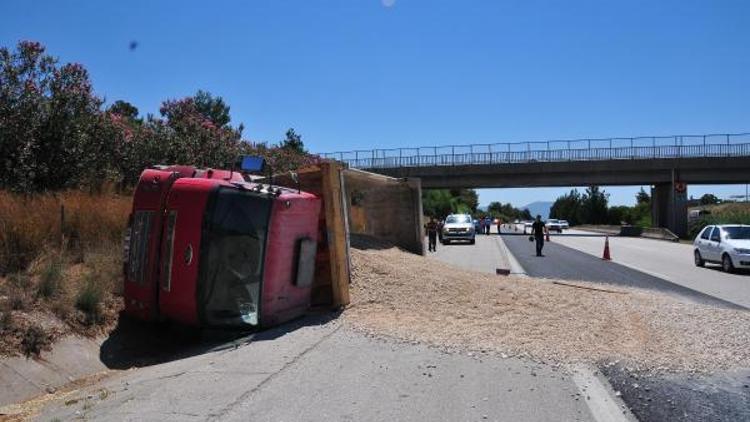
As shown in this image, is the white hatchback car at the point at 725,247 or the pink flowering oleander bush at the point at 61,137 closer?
the pink flowering oleander bush at the point at 61,137

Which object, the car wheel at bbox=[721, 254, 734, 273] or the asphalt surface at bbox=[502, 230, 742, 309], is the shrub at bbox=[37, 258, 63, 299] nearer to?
the asphalt surface at bbox=[502, 230, 742, 309]

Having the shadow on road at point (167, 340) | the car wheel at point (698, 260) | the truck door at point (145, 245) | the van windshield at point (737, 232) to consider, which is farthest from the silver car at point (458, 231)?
the truck door at point (145, 245)

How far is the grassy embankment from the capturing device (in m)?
7.73

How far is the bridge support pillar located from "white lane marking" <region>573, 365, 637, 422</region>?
59782 millimetres

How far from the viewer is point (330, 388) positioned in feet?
20.1

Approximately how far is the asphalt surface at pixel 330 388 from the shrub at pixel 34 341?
856mm

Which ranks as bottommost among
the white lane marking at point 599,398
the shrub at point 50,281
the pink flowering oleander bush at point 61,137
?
the white lane marking at point 599,398

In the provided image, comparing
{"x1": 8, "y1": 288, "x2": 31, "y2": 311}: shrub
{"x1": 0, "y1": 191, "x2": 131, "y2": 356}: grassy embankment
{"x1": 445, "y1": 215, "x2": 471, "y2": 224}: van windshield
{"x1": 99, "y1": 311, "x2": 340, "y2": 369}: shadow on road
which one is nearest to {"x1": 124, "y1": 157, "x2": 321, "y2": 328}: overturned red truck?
{"x1": 99, "y1": 311, "x2": 340, "y2": 369}: shadow on road

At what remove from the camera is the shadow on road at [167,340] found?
8219 mm

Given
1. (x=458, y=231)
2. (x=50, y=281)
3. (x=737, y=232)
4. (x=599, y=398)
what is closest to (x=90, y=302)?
(x=50, y=281)

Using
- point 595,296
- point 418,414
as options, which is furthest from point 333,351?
point 595,296

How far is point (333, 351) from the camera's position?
24.8ft

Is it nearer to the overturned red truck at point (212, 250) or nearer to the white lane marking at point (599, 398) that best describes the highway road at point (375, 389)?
the white lane marking at point (599, 398)

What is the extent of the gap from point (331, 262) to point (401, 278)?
1406 millimetres
